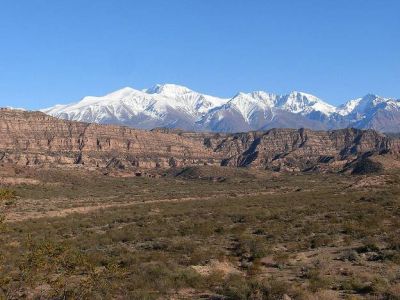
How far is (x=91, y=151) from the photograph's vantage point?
175 m

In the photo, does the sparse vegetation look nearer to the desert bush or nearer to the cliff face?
the desert bush

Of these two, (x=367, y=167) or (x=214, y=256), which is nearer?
(x=214, y=256)

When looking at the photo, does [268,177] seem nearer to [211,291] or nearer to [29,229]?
[29,229]

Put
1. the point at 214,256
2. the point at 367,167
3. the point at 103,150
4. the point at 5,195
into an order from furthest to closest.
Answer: the point at 103,150
the point at 367,167
the point at 214,256
the point at 5,195

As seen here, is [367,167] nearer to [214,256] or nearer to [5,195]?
[214,256]

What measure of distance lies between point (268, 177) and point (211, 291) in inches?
4809

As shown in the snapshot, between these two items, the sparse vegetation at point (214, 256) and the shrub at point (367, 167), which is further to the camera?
the shrub at point (367, 167)

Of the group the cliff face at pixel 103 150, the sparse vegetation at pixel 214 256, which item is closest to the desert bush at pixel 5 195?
the sparse vegetation at pixel 214 256

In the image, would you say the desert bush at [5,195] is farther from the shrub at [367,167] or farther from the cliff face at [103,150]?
the cliff face at [103,150]

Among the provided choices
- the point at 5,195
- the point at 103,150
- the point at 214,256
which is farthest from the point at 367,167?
the point at 5,195

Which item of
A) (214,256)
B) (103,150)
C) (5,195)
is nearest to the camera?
(5,195)

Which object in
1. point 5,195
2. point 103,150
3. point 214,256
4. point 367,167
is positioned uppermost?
point 5,195

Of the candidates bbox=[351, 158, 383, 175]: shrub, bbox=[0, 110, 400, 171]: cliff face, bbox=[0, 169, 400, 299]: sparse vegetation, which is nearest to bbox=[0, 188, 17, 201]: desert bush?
bbox=[0, 169, 400, 299]: sparse vegetation

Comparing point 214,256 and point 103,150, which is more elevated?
point 214,256
